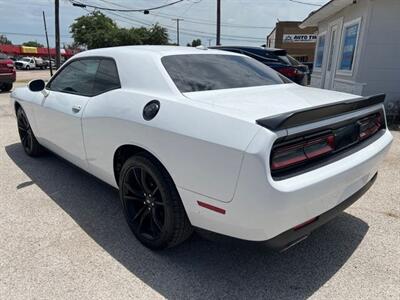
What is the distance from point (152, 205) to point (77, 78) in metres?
1.77

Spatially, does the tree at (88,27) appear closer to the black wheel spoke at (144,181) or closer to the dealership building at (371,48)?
the dealership building at (371,48)

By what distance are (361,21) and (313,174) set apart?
8570 mm

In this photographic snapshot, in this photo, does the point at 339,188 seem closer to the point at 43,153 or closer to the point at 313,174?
the point at 313,174

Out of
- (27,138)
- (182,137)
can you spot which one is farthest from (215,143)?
(27,138)

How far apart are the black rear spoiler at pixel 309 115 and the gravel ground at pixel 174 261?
2.47 feet

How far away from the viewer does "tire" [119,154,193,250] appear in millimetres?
2363

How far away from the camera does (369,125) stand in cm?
278

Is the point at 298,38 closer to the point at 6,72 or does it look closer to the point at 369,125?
the point at 6,72

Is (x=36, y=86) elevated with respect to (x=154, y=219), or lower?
elevated

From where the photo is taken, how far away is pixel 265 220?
189cm

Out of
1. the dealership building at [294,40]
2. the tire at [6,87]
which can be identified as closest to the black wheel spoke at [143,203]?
the tire at [6,87]

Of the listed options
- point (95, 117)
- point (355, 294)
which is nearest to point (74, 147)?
point (95, 117)

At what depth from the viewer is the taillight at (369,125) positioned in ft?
8.60

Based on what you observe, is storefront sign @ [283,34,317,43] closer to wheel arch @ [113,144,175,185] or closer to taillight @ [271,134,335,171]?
wheel arch @ [113,144,175,185]
